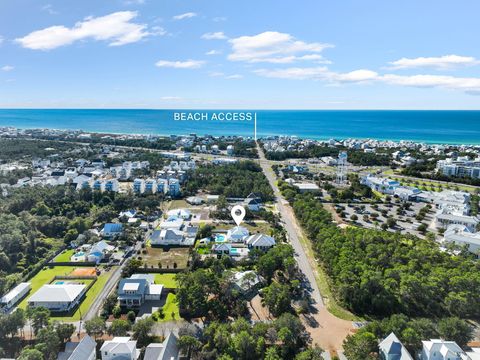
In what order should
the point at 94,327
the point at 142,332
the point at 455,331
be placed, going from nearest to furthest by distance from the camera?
1. the point at 455,331
2. the point at 142,332
3. the point at 94,327

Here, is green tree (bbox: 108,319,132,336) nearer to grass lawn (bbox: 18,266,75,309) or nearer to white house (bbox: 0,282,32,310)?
white house (bbox: 0,282,32,310)

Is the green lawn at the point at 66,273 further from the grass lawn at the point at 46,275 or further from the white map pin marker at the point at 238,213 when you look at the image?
the white map pin marker at the point at 238,213

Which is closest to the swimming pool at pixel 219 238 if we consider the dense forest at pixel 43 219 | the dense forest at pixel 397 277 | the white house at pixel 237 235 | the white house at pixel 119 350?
the white house at pixel 237 235

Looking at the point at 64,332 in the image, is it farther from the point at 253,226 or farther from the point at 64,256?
the point at 253,226

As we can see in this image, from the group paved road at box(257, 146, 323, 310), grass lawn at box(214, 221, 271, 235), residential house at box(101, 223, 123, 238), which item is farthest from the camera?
grass lawn at box(214, 221, 271, 235)

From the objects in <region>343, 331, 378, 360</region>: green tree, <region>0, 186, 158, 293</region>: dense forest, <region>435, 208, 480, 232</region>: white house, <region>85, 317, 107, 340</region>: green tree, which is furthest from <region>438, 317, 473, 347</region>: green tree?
<region>0, 186, 158, 293</region>: dense forest

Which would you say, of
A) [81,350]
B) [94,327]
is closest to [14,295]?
[94,327]

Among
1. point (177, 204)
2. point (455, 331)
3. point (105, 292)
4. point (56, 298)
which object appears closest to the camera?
point (455, 331)
